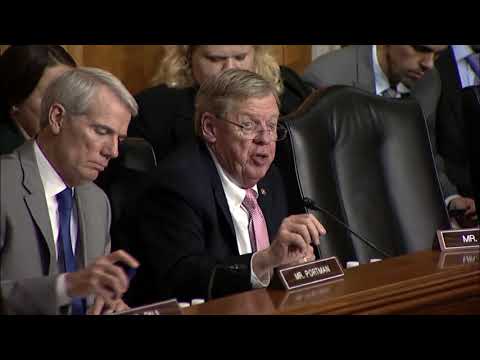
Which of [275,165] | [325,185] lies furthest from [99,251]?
[325,185]

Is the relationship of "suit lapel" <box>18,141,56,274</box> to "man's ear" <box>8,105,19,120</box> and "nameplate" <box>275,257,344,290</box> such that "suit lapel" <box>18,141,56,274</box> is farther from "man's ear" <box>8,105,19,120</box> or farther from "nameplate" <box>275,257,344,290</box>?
"nameplate" <box>275,257,344,290</box>

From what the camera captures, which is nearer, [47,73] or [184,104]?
[47,73]

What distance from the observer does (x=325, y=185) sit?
3268mm

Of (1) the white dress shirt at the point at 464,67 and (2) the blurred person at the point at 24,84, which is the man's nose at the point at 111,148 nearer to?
(2) the blurred person at the point at 24,84

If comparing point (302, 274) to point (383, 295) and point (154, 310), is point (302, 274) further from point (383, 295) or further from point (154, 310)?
point (154, 310)

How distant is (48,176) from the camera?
2.47m

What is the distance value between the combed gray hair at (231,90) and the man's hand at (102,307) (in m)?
0.69

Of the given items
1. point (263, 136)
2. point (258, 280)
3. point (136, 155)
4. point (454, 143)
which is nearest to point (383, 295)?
point (258, 280)

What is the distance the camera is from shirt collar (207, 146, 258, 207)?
2924 mm

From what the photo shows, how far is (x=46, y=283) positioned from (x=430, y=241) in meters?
1.41

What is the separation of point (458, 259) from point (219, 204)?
614mm

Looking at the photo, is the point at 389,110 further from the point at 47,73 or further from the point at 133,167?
the point at 47,73
